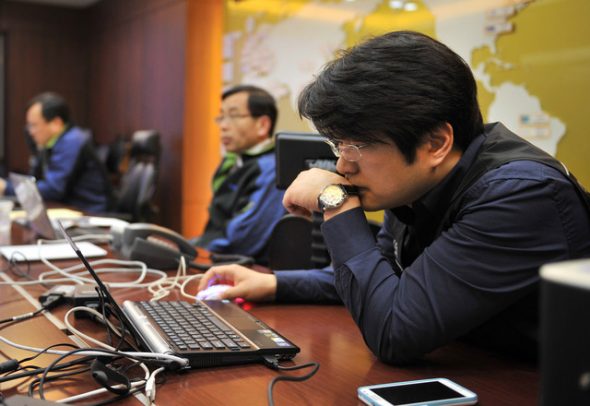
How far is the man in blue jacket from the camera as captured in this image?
4.34 m

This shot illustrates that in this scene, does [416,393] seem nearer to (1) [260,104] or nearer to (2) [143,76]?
(1) [260,104]

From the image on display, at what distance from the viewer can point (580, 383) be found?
1.49 ft

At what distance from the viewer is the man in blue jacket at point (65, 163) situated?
14.3 feet

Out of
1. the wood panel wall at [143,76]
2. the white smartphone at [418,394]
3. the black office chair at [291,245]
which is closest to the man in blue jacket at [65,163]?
the wood panel wall at [143,76]

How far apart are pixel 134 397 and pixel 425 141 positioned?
643 mm

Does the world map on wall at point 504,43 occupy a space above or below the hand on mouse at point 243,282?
above

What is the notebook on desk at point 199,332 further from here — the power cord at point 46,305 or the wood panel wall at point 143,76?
the wood panel wall at point 143,76

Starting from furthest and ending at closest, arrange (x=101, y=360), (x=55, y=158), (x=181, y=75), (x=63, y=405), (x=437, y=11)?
(x=181, y=75) < (x=55, y=158) < (x=437, y=11) < (x=101, y=360) < (x=63, y=405)

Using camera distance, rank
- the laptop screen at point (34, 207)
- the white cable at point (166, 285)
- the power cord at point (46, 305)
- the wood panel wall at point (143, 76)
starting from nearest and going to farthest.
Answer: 1. the power cord at point (46, 305)
2. the white cable at point (166, 285)
3. the laptop screen at point (34, 207)
4. the wood panel wall at point (143, 76)

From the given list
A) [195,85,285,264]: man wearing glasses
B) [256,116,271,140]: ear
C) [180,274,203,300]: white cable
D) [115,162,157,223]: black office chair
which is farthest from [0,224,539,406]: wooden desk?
[115,162,157,223]: black office chair

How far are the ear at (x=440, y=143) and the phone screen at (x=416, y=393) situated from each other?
1.35 ft

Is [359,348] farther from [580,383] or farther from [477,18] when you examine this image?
[477,18]

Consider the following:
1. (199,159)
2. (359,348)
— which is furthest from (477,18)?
(199,159)

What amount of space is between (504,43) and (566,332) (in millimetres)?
2225
